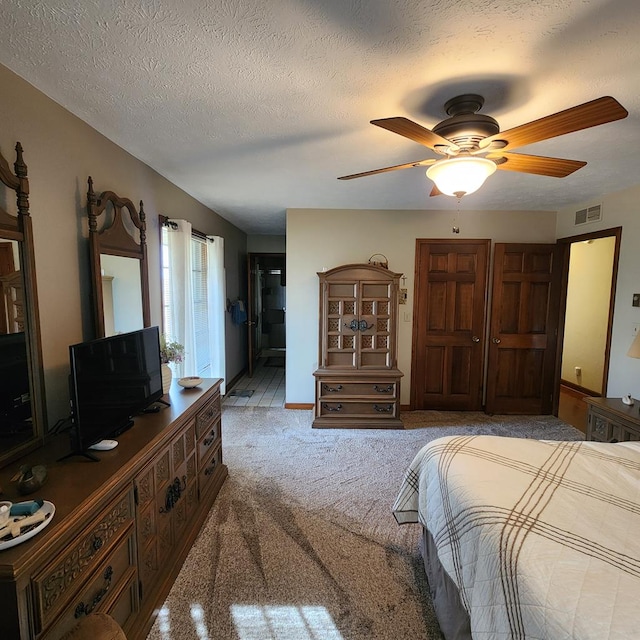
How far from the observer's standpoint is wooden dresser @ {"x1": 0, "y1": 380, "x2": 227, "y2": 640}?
0.99 m

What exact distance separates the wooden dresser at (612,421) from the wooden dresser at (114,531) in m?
2.96

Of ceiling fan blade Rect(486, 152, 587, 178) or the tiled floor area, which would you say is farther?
the tiled floor area

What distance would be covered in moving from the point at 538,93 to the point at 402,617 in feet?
8.30

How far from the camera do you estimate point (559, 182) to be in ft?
9.89

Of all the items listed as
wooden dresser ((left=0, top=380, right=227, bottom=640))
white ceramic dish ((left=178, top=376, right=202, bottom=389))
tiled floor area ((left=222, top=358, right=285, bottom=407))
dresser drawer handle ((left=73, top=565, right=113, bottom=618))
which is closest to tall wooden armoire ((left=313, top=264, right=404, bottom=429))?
tiled floor area ((left=222, top=358, right=285, bottom=407))

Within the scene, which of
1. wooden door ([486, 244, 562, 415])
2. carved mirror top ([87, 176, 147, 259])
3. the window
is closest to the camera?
carved mirror top ([87, 176, 147, 259])

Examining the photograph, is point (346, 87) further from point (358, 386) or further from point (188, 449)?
point (358, 386)

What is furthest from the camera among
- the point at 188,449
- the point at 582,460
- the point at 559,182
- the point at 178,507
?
the point at 559,182

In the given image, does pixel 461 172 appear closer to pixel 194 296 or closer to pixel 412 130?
pixel 412 130

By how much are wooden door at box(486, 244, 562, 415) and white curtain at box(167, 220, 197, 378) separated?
3384 millimetres

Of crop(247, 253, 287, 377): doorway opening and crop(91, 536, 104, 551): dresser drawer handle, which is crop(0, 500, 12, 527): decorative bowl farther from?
crop(247, 253, 287, 377): doorway opening

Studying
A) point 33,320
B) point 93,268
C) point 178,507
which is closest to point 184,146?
point 93,268

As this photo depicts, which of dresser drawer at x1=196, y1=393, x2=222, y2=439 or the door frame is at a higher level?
the door frame

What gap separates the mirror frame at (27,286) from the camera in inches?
56.6
